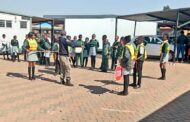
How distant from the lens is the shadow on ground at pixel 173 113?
A: 25.6 feet

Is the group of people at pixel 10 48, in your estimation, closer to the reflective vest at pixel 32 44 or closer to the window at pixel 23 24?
the window at pixel 23 24

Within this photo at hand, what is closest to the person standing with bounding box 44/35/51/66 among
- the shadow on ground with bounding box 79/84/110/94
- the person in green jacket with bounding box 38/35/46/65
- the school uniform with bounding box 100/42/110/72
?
the person in green jacket with bounding box 38/35/46/65

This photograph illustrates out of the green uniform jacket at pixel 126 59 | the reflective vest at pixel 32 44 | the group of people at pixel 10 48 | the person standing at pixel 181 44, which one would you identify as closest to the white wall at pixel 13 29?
the group of people at pixel 10 48

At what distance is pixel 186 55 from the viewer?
2175cm

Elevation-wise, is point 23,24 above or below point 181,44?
above

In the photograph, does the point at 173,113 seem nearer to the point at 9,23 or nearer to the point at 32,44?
the point at 32,44

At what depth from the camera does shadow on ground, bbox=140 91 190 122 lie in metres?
7.79

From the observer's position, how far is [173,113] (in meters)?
8.38

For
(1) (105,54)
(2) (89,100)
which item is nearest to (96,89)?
(2) (89,100)

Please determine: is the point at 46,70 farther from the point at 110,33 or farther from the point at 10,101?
the point at 110,33

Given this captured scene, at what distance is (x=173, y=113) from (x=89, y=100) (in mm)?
2351

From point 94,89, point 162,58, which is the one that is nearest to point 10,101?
point 94,89

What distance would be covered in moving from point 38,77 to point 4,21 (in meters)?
11.3

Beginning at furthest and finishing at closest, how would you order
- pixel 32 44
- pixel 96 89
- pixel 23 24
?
pixel 23 24 < pixel 32 44 < pixel 96 89
